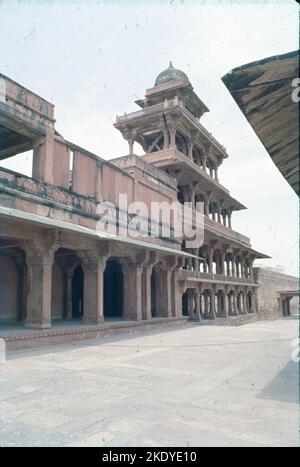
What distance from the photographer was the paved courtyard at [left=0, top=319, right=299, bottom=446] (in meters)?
2.69

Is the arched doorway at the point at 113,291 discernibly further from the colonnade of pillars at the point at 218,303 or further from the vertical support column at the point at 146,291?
the colonnade of pillars at the point at 218,303

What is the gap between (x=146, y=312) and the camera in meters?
13.8

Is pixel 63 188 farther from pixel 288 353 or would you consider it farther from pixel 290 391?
pixel 290 391

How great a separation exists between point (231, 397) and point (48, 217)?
24.3 feet

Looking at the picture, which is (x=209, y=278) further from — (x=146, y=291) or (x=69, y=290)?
(x=69, y=290)

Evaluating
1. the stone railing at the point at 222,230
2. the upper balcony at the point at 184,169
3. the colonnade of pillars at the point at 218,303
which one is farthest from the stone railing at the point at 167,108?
the colonnade of pillars at the point at 218,303

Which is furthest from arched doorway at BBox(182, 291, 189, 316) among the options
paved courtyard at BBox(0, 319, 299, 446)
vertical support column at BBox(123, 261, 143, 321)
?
paved courtyard at BBox(0, 319, 299, 446)

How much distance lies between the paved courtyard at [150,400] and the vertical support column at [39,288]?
2346 mm

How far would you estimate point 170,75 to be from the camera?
25969mm

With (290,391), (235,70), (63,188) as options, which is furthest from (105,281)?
(235,70)

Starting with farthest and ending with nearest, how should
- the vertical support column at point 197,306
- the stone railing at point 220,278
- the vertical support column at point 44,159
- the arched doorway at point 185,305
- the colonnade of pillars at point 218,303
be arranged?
Result: the arched doorway at point 185,305, the stone railing at point 220,278, the colonnade of pillars at point 218,303, the vertical support column at point 197,306, the vertical support column at point 44,159

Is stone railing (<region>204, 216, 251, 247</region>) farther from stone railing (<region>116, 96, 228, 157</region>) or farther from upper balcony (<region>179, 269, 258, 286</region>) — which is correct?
stone railing (<region>116, 96, 228, 157</region>)

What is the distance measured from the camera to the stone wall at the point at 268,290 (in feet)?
110

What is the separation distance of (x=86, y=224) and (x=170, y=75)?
1902cm
